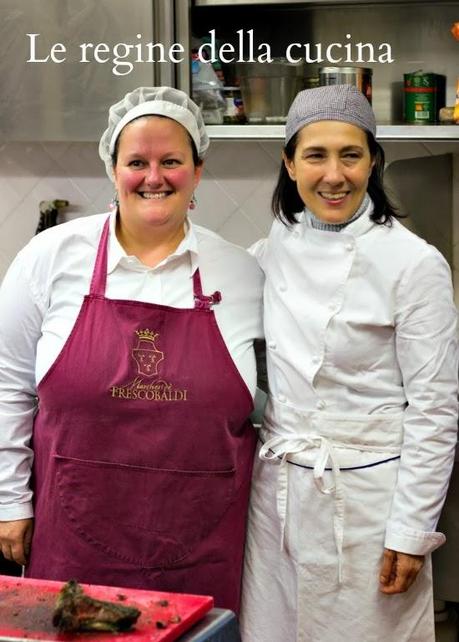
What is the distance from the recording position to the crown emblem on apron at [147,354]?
5.87 ft

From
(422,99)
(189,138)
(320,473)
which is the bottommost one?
(320,473)

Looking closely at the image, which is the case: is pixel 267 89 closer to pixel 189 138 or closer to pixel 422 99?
pixel 422 99

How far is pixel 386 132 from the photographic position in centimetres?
235

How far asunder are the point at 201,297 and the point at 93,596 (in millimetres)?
687

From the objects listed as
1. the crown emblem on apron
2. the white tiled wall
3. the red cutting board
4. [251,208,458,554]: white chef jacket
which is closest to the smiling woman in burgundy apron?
the crown emblem on apron

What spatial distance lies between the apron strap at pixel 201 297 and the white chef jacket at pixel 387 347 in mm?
120

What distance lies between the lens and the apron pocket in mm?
1807

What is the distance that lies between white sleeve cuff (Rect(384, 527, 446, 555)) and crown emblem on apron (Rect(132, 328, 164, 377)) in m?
0.47

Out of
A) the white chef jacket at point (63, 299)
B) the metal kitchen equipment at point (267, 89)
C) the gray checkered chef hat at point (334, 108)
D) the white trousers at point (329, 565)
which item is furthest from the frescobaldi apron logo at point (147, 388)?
the metal kitchen equipment at point (267, 89)

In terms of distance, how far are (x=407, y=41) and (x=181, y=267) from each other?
1179 millimetres

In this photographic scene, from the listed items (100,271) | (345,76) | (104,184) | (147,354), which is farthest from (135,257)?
(104,184)

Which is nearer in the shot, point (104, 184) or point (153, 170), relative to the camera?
point (153, 170)

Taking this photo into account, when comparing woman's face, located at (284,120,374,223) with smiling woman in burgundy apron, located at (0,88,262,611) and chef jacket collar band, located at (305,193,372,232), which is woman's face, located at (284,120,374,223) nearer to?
chef jacket collar band, located at (305,193,372,232)

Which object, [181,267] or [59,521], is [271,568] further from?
[181,267]
